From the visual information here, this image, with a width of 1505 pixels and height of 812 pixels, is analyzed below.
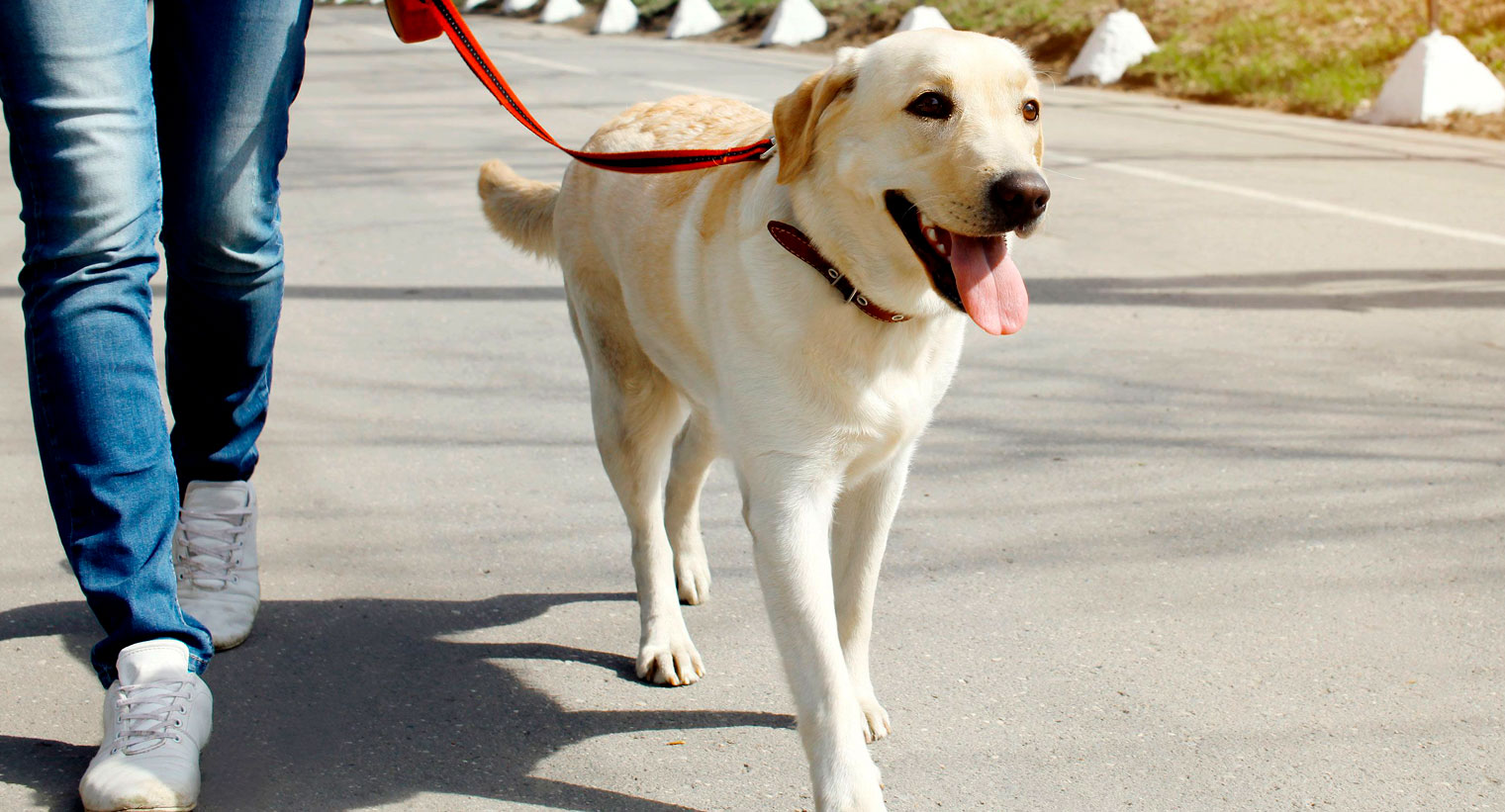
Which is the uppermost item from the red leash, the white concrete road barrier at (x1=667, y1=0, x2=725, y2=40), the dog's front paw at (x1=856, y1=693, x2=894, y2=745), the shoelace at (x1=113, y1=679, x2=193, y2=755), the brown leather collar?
the red leash

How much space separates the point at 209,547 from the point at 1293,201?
20.9ft

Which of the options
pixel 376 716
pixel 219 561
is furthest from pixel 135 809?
pixel 219 561

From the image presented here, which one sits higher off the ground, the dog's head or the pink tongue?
the dog's head

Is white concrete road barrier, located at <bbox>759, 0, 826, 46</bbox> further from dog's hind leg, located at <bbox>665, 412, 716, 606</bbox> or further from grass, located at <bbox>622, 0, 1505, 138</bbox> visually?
dog's hind leg, located at <bbox>665, 412, 716, 606</bbox>

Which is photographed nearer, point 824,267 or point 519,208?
point 824,267

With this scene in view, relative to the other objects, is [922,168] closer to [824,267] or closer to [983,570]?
[824,267]

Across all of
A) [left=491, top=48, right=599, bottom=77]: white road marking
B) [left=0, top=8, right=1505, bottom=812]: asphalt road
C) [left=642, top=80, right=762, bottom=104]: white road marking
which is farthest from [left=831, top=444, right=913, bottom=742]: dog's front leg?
[left=491, top=48, right=599, bottom=77]: white road marking

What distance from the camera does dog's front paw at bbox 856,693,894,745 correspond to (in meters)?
2.67

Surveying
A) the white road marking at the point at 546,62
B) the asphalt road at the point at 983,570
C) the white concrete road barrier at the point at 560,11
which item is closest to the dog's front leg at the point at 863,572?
the asphalt road at the point at 983,570

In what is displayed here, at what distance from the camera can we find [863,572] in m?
2.71

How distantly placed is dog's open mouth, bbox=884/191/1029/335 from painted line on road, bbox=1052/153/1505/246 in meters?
5.28

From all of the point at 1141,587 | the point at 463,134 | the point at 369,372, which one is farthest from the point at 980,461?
the point at 463,134

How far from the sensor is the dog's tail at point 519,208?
11.5ft

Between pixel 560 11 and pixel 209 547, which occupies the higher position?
pixel 209 547
